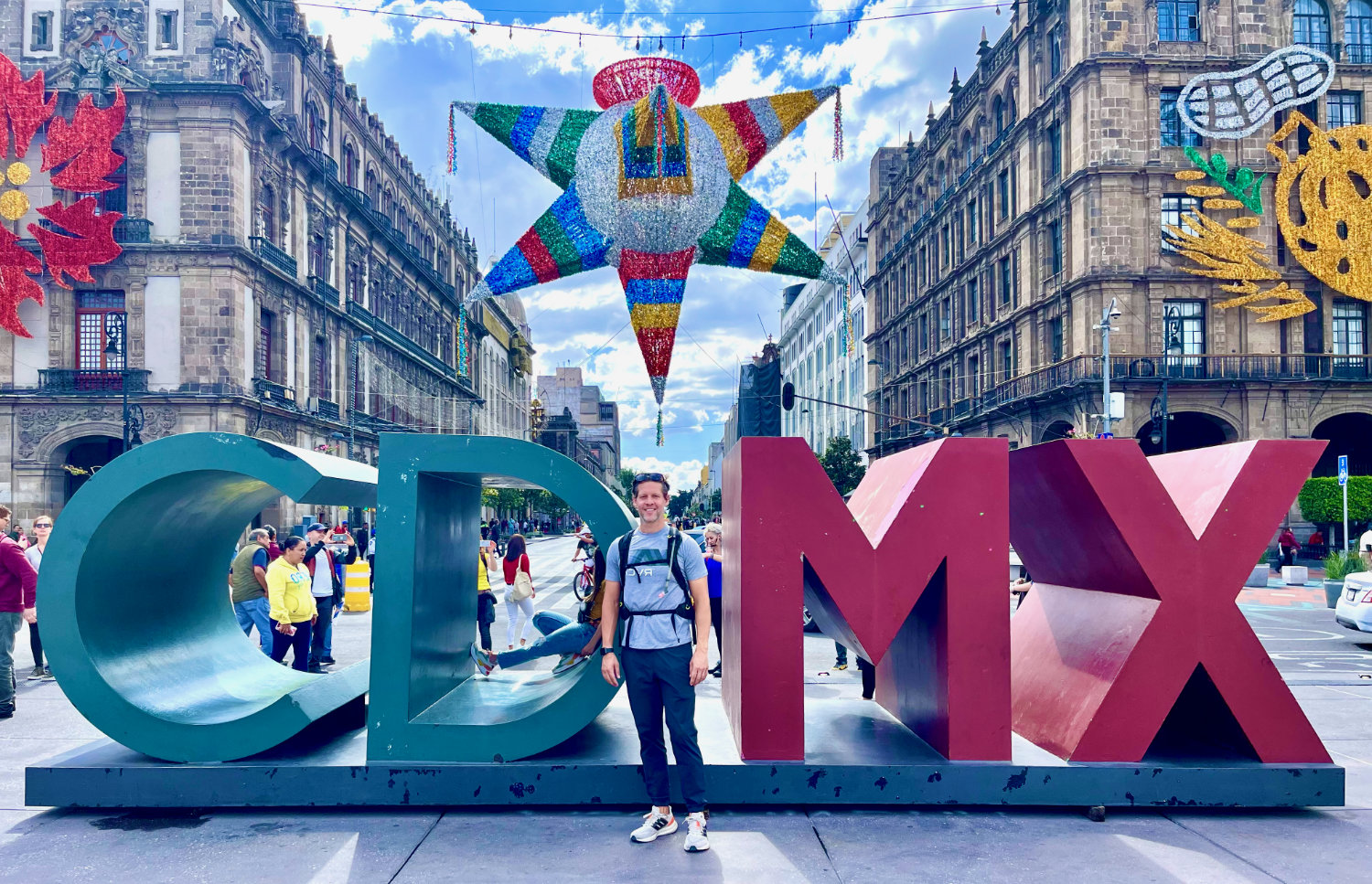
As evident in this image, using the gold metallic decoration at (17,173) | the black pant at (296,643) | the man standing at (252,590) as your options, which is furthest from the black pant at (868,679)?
the gold metallic decoration at (17,173)

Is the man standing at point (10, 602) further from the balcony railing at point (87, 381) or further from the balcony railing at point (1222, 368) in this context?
the balcony railing at point (1222, 368)

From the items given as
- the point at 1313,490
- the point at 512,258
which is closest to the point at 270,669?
the point at 512,258

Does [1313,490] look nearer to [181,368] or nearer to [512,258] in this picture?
[512,258]

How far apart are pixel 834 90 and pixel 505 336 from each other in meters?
67.1

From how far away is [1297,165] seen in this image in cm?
3152

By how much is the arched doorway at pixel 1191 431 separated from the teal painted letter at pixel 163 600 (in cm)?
3093

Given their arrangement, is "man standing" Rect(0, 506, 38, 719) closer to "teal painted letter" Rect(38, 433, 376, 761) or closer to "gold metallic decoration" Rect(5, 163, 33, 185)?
"teal painted letter" Rect(38, 433, 376, 761)

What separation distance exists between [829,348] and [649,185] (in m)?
62.6

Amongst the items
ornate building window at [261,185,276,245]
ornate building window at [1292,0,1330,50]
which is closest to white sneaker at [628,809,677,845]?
ornate building window at [261,185,276,245]

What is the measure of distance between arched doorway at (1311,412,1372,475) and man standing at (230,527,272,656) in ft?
117

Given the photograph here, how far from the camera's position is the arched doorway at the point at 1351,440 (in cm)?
3431

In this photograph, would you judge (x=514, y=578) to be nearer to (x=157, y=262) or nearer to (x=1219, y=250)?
(x=157, y=262)

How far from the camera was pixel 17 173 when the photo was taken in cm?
2848

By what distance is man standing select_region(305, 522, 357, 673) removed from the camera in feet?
36.1
